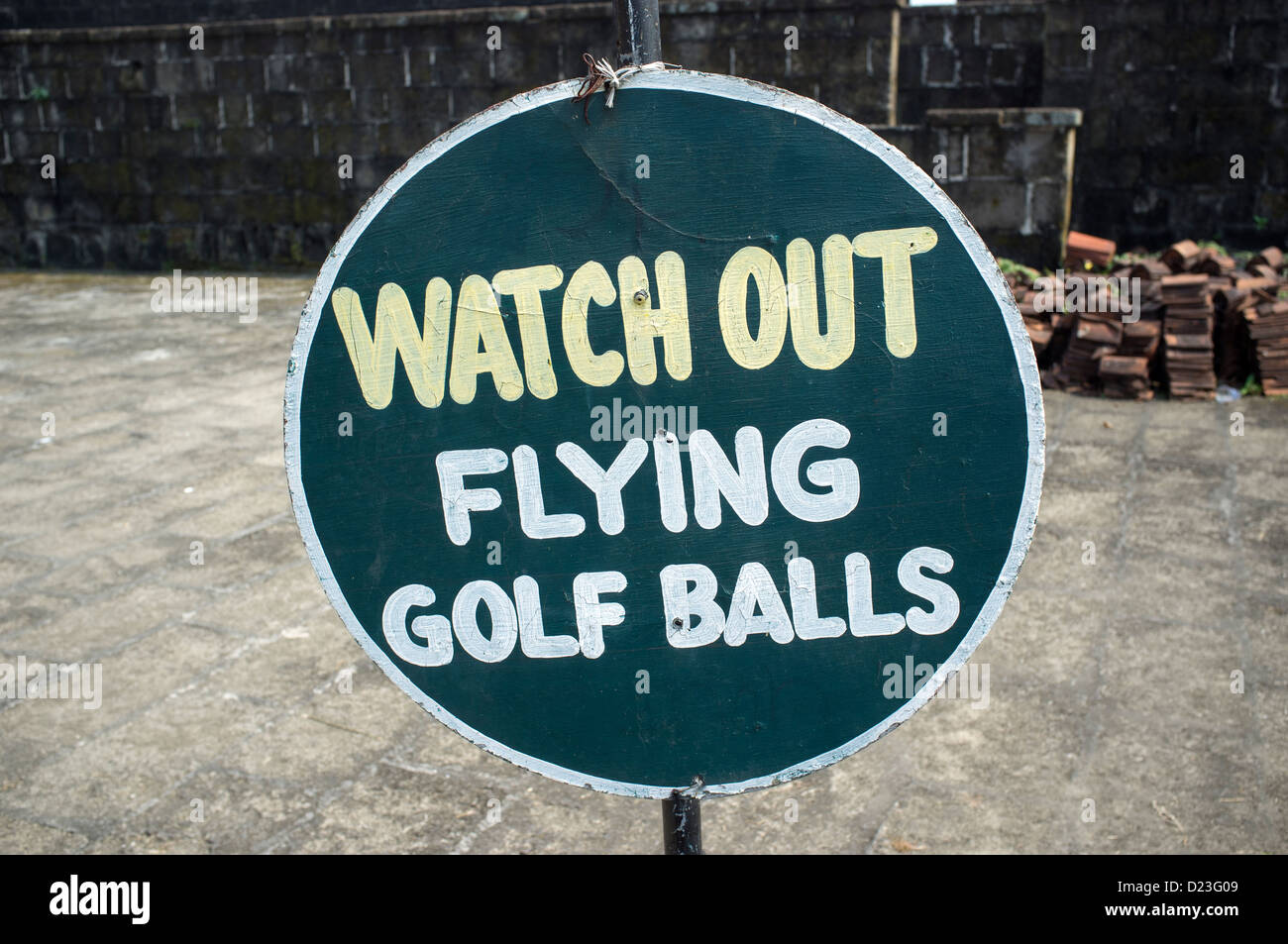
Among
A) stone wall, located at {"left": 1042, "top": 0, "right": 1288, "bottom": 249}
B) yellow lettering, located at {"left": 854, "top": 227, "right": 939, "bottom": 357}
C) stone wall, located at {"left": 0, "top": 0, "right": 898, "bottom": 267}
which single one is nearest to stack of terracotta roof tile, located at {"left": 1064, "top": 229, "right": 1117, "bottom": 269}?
stone wall, located at {"left": 1042, "top": 0, "right": 1288, "bottom": 249}

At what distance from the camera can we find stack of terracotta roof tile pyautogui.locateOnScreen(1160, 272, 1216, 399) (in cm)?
566

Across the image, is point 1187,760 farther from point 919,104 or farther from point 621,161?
point 919,104

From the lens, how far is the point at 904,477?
1.17 m

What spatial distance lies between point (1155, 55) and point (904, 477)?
24.7ft

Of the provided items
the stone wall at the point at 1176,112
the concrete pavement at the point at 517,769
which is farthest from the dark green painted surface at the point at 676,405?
the stone wall at the point at 1176,112

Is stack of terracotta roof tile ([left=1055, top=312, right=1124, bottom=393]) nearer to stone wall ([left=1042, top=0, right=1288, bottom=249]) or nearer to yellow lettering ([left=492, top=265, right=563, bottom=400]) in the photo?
stone wall ([left=1042, top=0, right=1288, bottom=249])

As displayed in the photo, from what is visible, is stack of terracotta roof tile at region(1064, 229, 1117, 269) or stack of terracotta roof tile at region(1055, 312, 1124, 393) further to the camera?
stack of terracotta roof tile at region(1064, 229, 1117, 269)

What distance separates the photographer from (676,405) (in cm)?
117

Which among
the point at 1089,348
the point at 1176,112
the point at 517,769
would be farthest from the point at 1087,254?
the point at 517,769

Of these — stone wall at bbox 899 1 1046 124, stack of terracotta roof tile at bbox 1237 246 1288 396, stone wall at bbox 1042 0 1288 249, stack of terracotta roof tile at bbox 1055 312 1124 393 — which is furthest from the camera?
stone wall at bbox 899 1 1046 124

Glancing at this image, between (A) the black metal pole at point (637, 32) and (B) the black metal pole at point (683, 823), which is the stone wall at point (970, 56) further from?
(B) the black metal pole at point (683, 823)

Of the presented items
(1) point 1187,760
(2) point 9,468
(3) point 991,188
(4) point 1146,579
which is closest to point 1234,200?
(3) point 991,188

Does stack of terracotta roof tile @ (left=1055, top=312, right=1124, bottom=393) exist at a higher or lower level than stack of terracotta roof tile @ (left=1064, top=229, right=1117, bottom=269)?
lower

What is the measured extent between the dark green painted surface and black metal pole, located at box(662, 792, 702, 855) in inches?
1.2
